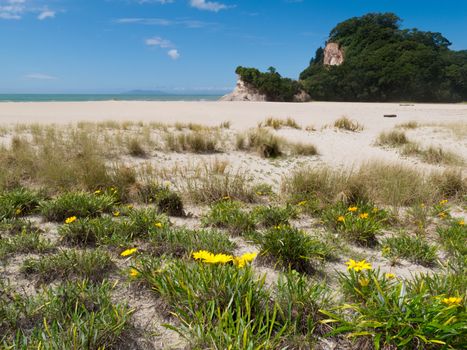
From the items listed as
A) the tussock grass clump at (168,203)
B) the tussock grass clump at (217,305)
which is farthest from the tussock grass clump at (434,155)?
the tussock grass clump at (217,305)

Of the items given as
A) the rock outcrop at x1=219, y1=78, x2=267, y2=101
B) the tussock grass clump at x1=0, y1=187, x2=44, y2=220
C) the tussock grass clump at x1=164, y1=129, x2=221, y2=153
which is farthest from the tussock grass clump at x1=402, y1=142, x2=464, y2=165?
the rock outcrop at x1=219, y1=78, x2=267, y2=101

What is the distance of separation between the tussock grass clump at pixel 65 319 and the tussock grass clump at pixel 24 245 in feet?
2.27

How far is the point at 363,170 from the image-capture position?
5848mm

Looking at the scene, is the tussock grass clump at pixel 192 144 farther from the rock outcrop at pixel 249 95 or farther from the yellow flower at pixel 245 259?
the rock outcrop at pixel 249 95

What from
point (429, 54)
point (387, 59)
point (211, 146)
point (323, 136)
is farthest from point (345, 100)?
point (211, 146)

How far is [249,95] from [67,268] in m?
50.2

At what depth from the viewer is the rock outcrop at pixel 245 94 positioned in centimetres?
5044

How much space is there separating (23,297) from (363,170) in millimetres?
5145

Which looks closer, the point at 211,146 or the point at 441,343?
the point at 441,343

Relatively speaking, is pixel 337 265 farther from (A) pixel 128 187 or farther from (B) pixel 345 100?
(B) pixel 345 100

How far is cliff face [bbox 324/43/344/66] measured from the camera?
2746 inches

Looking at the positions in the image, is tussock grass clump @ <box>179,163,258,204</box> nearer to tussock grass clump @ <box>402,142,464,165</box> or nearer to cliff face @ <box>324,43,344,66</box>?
tussock grass clump @ <box>402,142,464,165</box>

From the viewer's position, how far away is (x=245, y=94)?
2014 inches

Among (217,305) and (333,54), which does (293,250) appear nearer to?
(217,305)
